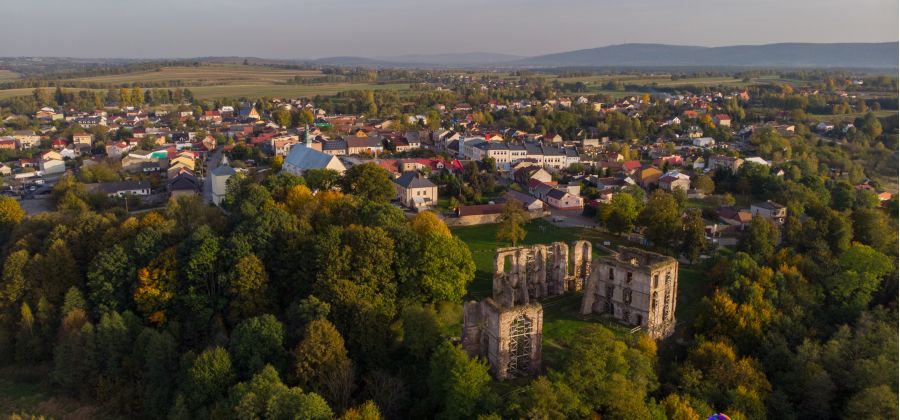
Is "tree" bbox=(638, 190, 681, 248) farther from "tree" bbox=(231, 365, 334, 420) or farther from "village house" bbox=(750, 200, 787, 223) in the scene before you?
"tree" bbox=(231, 365, 334, 420)

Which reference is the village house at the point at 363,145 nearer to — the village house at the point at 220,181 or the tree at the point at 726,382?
the village house at the point at 220,181

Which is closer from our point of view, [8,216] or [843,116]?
[8,216]

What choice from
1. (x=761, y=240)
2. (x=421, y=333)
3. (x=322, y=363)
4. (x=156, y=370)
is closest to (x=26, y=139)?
(x=156, y=370)

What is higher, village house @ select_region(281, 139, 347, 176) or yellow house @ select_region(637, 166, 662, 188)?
village house @ select_region(281, 139, 347, 176)

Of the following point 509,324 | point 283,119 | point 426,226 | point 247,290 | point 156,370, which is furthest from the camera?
point 283,119

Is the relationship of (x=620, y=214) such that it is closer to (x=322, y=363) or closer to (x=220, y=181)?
(x=322, y=363)

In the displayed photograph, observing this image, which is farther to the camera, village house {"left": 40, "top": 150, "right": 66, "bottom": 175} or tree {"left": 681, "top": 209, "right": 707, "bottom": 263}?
village house {"left": 40, "top": 150, "right": 66, "bottom": 175}

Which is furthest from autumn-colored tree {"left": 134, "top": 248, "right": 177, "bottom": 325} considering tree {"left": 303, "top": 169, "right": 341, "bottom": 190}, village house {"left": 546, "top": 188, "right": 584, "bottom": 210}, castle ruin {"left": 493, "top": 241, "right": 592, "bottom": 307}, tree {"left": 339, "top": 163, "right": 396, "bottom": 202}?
village house {"left": 546, "top": 188, "right": 584, "bottom": 210}

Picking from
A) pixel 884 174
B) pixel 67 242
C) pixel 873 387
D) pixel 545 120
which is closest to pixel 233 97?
pixel 545 120
